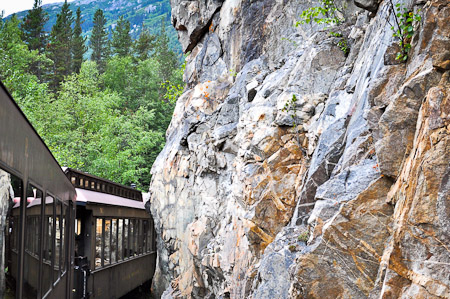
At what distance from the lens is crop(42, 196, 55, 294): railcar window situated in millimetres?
5672

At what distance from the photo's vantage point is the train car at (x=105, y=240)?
13.5 m

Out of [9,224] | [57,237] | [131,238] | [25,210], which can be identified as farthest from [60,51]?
[9,224]

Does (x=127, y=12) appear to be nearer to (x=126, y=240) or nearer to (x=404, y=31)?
(x=126, y=240)

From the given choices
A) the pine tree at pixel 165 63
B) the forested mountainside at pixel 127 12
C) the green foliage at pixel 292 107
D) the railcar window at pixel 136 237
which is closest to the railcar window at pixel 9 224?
the green foliage at pixel 292 107

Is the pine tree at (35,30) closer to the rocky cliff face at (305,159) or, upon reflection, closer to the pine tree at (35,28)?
the pine tree at (35,28)

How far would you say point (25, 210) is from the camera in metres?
4.07

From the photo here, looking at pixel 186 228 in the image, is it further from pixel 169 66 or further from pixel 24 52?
Answer: pixel 169 66

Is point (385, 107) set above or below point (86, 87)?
below

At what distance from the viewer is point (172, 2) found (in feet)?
68.5

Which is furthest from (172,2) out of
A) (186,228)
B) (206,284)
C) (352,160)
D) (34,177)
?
(34,177)

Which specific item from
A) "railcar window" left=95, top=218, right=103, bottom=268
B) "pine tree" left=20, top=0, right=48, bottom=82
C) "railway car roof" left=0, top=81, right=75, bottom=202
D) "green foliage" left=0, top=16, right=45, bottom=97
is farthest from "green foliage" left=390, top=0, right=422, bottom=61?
"pine tree" left=20, top=0, right=48, bottom=82

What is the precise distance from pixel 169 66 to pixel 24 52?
18033 mm

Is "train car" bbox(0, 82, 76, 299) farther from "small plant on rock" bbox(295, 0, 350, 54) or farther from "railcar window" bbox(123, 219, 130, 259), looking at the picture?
"railcar window" bbox(123, 219, 130, 259)

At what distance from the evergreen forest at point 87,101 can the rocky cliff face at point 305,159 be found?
3.44 m
